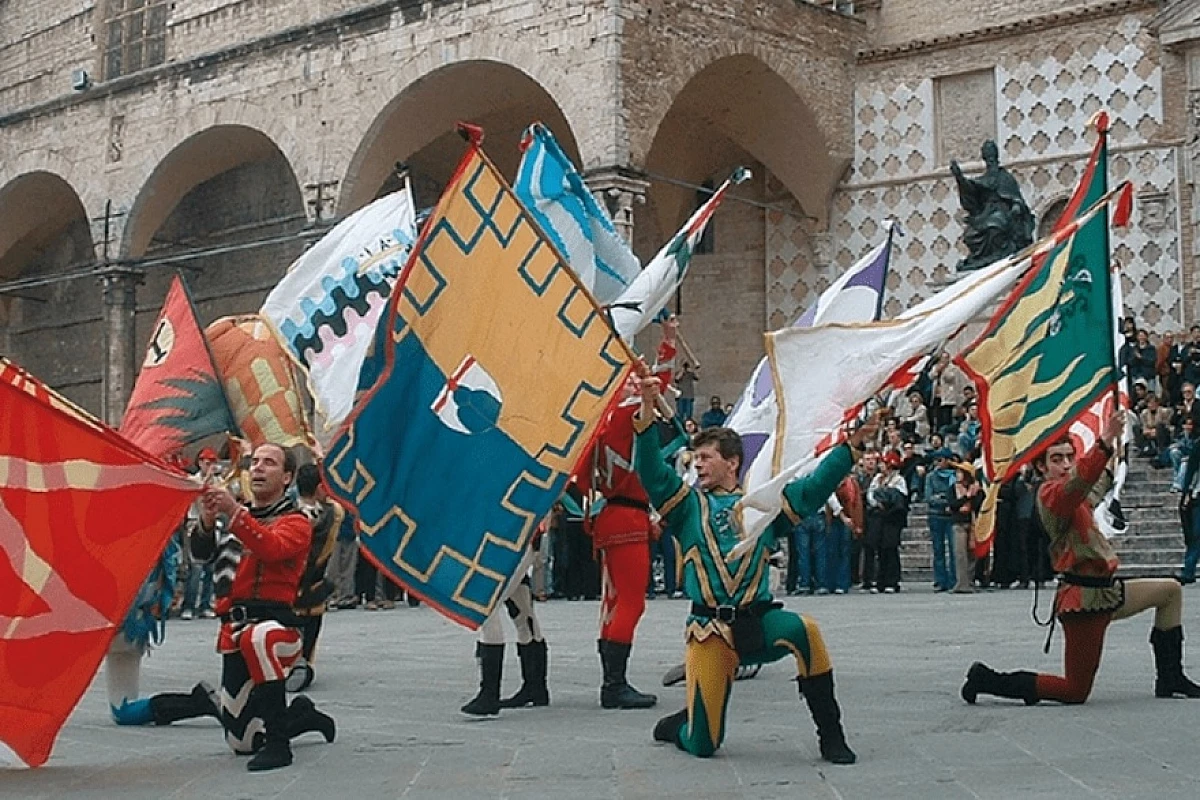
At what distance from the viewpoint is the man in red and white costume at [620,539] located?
7539 mm

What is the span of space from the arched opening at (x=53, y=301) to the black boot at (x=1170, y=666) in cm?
2841

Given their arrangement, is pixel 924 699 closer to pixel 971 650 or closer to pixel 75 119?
pixel 971 650

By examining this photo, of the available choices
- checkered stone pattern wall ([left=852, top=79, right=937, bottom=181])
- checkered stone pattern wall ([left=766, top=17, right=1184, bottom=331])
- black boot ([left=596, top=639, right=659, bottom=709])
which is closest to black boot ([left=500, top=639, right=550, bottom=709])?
black boot ([left=596, top=639, right=659, bottom=709])

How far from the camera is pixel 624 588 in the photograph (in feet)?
24.8

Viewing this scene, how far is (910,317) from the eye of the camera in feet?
20.9

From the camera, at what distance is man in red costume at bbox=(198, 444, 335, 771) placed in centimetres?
611

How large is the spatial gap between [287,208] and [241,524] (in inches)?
980

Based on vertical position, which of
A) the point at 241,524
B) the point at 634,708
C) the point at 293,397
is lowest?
the point at 634,708

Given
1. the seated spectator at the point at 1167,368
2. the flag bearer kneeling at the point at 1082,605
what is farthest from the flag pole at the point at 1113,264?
the seated spectator at the point at 1167,368

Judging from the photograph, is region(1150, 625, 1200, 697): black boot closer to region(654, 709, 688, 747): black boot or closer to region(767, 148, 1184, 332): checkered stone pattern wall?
region(654, 709, 688, 747): black boot

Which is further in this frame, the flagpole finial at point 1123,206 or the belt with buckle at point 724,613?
the flagpole finial at point 1123,206

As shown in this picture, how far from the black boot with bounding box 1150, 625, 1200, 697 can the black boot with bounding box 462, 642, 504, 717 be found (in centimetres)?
291

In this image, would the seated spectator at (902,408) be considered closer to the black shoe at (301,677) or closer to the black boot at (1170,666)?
the black shoe at (301,677)

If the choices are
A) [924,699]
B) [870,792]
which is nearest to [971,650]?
[924,699]
